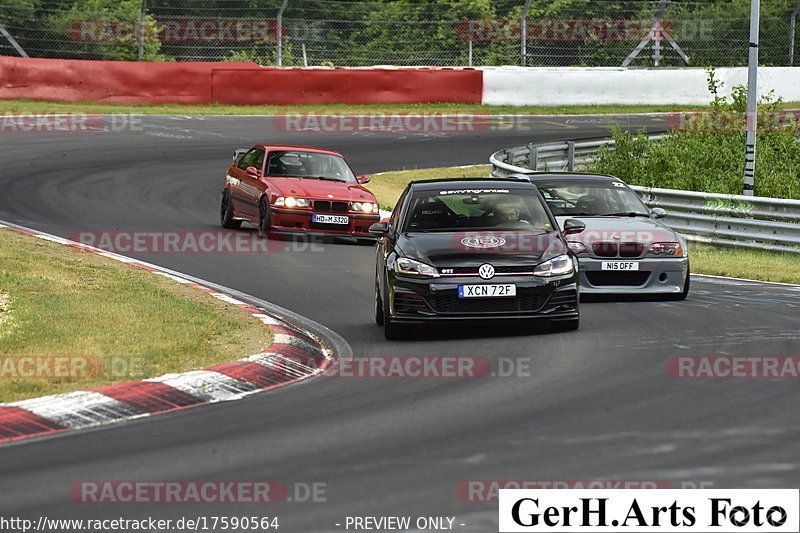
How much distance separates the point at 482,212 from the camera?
12.1 m

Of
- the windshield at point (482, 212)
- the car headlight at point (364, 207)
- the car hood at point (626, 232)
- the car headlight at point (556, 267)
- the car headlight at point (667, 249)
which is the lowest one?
the car headlight at point (364, 207)

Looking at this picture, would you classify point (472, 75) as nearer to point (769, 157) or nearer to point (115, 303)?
point (769, 157)

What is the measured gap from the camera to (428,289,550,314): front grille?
10.7 metres

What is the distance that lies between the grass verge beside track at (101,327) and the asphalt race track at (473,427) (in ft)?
3.10

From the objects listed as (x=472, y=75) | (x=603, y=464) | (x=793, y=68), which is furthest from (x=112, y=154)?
(x=793, y=68)

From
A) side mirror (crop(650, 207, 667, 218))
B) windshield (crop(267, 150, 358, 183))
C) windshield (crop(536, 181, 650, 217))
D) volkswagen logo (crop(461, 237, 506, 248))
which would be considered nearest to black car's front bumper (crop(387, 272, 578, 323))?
volkswagen logo (crop(461, 237, 506, 248))

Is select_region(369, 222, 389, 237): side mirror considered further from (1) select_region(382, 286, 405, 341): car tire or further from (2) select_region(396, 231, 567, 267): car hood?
(1) select_region(382, 286, 405, 341): car tire

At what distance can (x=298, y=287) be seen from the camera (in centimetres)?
1440

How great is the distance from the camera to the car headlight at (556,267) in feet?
35.8

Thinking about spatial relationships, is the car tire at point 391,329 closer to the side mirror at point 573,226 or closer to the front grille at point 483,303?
the front grille at point 483,303

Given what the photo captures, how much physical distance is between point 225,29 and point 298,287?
3243cm

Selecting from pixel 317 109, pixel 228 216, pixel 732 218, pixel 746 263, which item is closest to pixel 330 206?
pixel 228 216

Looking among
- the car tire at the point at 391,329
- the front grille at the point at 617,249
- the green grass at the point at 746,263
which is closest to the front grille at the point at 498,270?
the car tire at the point at 391,329

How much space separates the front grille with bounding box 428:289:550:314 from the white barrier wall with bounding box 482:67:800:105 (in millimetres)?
30211
